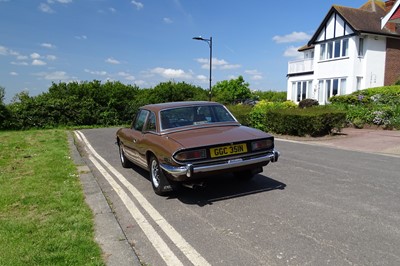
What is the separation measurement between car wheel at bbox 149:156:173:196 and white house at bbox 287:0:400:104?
80.6 ft

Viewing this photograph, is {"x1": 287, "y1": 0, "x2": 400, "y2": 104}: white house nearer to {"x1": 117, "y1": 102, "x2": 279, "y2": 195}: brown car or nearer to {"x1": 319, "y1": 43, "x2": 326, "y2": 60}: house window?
{"x1": 319, "y1": 43, "x2": 326, "y2": 60}: house window

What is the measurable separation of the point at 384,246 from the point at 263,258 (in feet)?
4.55

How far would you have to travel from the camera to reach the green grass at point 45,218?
366 centimetres

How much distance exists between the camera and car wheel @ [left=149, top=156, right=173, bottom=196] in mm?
5796

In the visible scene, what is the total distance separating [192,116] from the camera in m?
6.46

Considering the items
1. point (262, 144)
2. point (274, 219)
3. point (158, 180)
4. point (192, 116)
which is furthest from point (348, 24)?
point (274, 219)

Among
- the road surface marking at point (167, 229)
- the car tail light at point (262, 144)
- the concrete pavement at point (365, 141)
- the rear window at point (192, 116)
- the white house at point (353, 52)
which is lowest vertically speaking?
the road surface marking at point (167, 229)

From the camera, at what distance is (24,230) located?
4379 mm

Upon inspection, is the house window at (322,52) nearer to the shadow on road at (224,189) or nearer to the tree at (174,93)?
the tree at (174,93)

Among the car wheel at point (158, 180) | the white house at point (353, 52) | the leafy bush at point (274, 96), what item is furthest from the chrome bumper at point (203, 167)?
the leafy bush at point (274, 96)

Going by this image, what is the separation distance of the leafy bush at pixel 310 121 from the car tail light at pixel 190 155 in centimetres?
1017

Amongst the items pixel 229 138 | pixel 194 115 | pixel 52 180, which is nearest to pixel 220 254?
pixel 229 138

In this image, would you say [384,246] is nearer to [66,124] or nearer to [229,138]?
[229,138]

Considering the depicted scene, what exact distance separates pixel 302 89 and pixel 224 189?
94.9 ft
